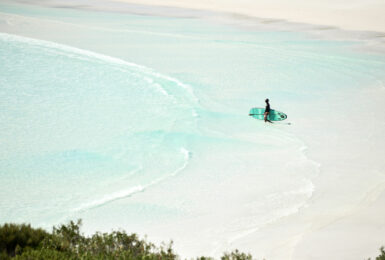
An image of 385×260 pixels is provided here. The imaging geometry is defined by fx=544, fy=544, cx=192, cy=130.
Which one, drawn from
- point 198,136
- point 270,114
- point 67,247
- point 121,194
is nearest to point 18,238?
point 67,247

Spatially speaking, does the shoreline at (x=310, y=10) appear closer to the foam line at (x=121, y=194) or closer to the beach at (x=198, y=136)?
the beach at (x=198, y=136)

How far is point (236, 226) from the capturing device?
13969mm

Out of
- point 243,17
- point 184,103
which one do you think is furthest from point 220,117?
point 243,17

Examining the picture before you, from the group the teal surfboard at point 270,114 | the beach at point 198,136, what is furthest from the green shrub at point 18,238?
the teal surfboard at point 270,114

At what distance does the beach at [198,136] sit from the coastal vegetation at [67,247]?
13.5ft

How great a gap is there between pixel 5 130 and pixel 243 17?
103 ft

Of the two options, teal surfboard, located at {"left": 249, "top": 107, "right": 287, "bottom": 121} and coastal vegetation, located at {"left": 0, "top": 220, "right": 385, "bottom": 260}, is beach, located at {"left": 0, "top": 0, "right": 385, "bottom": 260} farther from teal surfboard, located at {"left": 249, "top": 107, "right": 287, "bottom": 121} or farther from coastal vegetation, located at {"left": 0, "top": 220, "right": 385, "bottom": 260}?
coastal vegetation, located at {"left": 0, "top": 220, "right": 385, "bottom": 260}

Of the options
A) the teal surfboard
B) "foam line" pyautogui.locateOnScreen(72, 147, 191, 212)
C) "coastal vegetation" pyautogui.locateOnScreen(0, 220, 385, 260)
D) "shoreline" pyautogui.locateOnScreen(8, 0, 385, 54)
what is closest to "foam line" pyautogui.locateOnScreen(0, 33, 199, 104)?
the teal surfboard

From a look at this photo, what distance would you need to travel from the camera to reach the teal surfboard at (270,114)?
22.1 m

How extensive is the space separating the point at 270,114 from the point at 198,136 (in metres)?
3.33

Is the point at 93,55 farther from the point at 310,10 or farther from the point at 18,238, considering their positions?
the point at 18,238

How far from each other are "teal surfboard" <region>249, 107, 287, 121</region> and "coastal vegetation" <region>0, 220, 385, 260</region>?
1381cm

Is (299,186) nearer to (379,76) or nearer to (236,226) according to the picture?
(236,226)

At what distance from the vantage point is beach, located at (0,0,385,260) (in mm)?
14133
